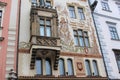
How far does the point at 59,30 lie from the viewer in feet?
50.4

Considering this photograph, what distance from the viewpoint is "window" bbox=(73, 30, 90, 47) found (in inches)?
617

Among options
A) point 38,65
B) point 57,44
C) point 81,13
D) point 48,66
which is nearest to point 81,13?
point 81,13

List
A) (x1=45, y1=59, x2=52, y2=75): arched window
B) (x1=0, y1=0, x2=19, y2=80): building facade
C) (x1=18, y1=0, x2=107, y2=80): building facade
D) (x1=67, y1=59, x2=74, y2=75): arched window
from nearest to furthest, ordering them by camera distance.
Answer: (x1=0, y1=0, x2=19, y2=80): building facade
(x1=18, y1=0, x2=107, y2=80): building facade
(x1=45, y1=59, x2=52, y2=75): arched window
(x1=67, y1=59, x2=74, y2=75): arched window

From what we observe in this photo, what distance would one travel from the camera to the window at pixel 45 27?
547 inches

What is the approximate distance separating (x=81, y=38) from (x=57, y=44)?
3.35 meters

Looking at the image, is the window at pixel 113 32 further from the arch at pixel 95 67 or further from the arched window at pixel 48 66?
the arched window at pixel 48 66

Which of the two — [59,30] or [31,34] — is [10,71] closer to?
[31,34]

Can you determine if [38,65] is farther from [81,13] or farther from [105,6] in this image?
[105,6]

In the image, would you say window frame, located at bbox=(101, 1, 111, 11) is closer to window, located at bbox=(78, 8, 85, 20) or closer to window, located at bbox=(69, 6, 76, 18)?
window, located at bbox=(78, 8, 85, 20)

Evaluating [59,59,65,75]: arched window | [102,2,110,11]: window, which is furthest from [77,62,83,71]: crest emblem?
[102,2,110,11]: window

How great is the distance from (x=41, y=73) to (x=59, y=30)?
4.10m

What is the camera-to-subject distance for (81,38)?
52.7 feet

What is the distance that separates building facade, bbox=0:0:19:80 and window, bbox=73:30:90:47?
16.2 ft

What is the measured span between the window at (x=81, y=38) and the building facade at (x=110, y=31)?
1386mm
